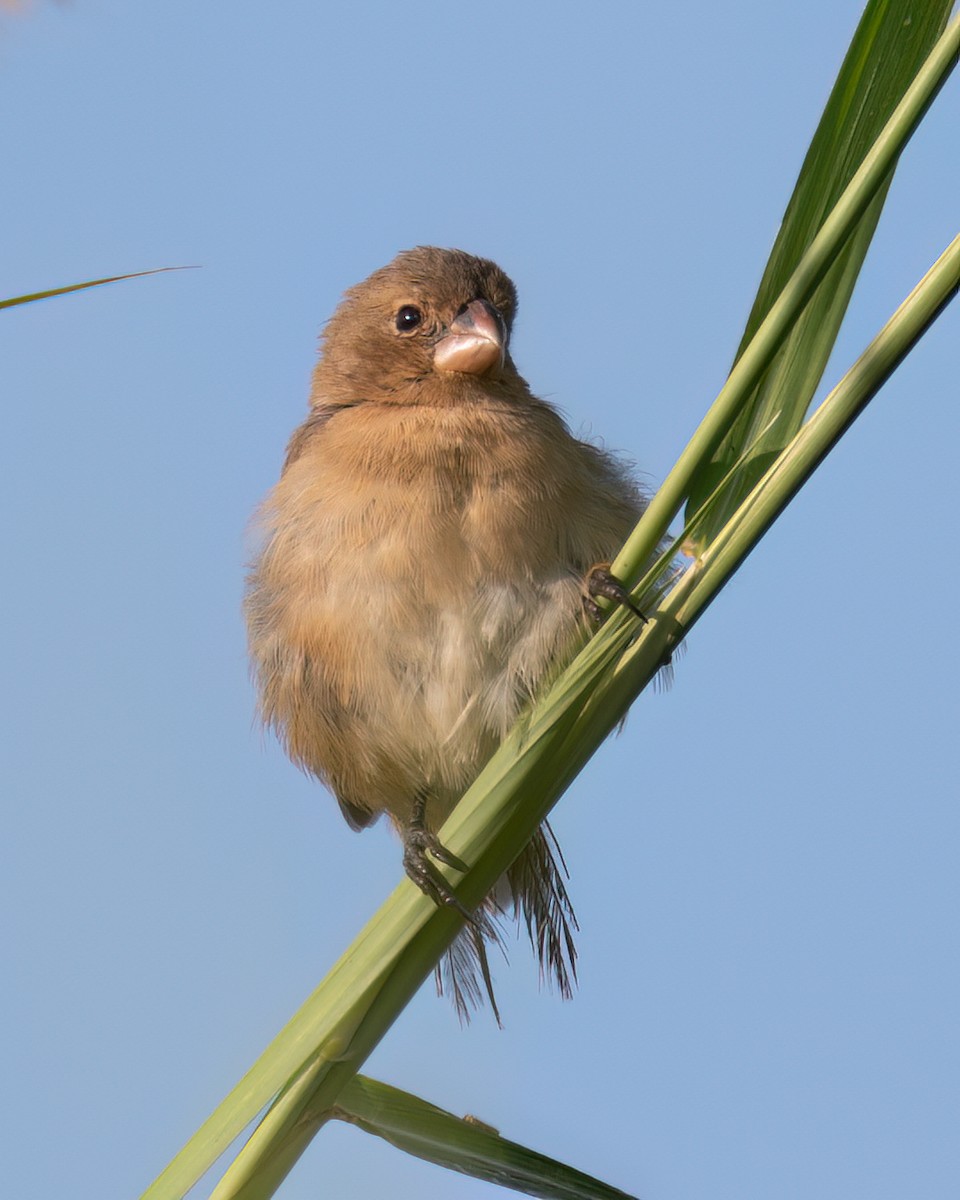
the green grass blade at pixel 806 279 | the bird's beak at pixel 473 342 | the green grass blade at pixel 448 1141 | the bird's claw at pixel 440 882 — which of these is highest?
the bird's beak at pixel 473 342

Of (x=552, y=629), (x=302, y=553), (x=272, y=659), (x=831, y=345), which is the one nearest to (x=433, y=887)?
(x=831, y=345)

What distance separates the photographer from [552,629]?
2.73 metres

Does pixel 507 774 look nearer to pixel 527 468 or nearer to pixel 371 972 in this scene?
pixel 371 972

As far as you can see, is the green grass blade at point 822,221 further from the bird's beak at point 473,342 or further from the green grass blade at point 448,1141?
the bird's beak at point 473,342

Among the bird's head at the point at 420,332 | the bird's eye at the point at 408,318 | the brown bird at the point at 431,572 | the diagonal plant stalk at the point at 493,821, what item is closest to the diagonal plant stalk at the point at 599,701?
the diagonal plant stalk at the point at 493,821

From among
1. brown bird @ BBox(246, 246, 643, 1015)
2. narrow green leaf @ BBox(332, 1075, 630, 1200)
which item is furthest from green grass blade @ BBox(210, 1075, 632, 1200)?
brown bird @ BBox(246, 246, 643, 1015)

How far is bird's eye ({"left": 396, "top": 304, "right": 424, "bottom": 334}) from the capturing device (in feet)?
11.8

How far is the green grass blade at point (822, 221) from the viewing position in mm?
1705

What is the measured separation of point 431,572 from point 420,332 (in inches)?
38.8

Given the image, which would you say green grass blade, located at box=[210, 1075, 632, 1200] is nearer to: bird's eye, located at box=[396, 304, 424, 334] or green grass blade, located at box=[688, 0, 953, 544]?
green grass blade, located at box=[688, 0, 953, 544]

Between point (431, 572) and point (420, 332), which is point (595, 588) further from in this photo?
point (420, 332)

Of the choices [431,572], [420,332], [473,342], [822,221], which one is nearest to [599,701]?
[822,221]

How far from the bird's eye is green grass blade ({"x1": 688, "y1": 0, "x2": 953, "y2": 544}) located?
182 cm

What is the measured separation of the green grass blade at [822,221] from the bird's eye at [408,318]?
182 cm
